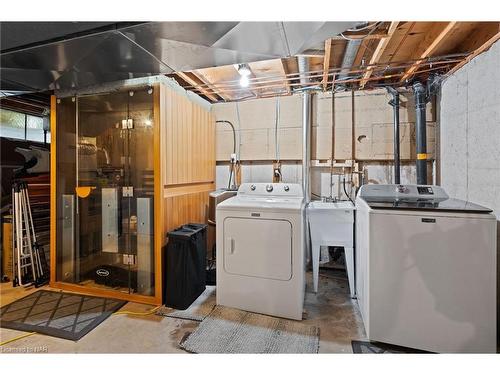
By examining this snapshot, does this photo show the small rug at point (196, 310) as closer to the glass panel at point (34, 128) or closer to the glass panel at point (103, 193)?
the glass panel at point (103, 193)

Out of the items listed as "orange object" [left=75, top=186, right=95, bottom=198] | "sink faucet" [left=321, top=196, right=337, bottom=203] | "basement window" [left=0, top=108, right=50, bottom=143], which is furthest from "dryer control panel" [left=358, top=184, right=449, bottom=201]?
"basement window" [left=0, top=108, right=50, bottom=143]

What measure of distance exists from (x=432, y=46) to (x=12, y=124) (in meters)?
5.50

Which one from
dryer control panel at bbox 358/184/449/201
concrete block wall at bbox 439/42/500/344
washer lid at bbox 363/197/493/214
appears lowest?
washer lid at bbox 363/197/493/214

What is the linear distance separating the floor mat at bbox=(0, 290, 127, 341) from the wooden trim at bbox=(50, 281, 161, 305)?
0.21 ft

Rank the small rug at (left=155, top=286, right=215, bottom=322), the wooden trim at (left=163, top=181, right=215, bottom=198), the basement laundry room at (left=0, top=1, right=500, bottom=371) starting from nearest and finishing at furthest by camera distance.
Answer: the basement laundry room at (left=0, top=1, right=500, bottom=371), the small rug at (left=155, top=286, right=215, bottom=322), the wooden trim at (left=163, top=181, right=215, bottom=198)

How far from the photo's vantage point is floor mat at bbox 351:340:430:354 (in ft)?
6.28

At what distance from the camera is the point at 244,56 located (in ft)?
6.75

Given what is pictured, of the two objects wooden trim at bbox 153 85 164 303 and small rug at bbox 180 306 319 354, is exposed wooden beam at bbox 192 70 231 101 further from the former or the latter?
small rug at bbox 180 306 319 354

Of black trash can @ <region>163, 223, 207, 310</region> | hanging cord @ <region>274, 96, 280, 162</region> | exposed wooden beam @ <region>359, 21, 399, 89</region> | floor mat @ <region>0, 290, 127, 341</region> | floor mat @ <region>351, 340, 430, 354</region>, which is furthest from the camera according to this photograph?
hanging cord @ <region>274, 96, 280, 162</region>

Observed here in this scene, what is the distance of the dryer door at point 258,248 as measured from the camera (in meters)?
2.30

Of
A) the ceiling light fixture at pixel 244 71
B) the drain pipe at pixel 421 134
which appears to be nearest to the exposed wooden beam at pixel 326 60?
the ceiling light fixture at pixel 244 71

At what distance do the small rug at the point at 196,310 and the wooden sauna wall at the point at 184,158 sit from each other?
0.67m

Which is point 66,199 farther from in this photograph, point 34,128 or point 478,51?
point 478,51

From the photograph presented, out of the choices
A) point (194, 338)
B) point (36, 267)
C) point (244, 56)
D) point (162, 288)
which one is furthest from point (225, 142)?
point (36, 267)
